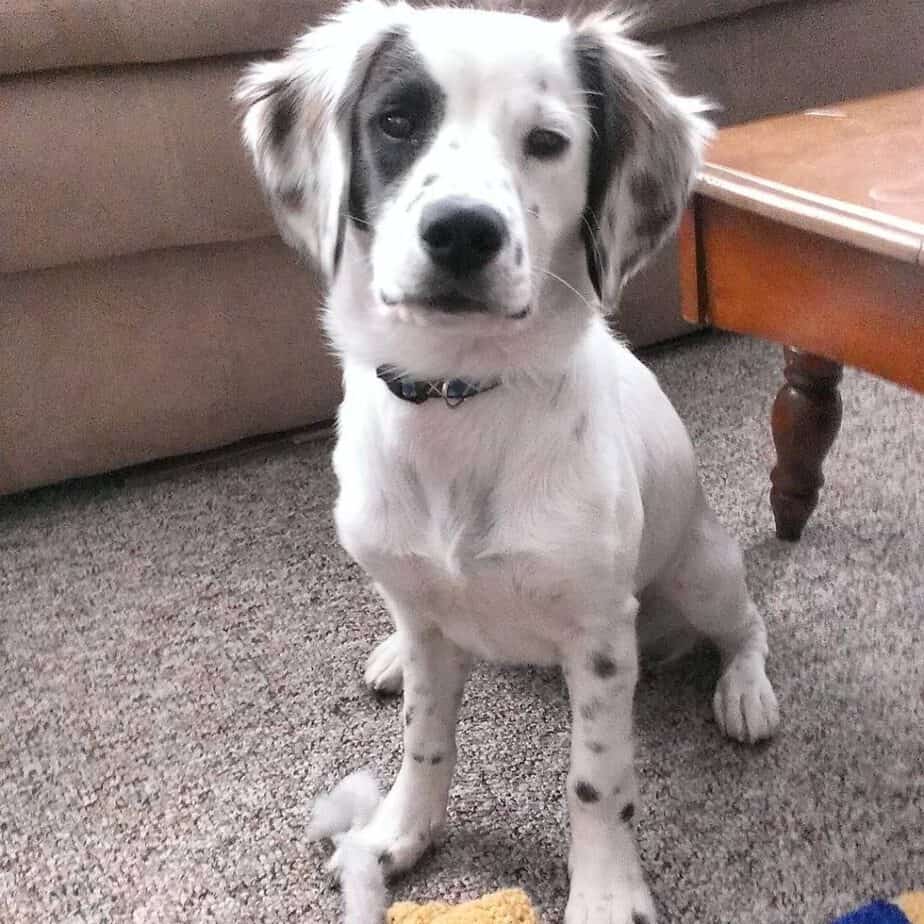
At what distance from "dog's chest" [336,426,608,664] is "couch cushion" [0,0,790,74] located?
74 cm

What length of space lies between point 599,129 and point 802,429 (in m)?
0.72

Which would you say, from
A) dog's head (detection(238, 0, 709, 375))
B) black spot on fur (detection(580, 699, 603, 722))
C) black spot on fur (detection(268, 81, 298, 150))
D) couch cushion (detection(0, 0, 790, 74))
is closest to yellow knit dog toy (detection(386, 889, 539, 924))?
black spot on fur (detection(580, 699, 603, 722))

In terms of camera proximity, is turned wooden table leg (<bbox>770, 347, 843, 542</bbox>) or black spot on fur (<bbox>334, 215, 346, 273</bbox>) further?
turned wooden table leg (<bbox>770, 347, 843, 542</bbox>)

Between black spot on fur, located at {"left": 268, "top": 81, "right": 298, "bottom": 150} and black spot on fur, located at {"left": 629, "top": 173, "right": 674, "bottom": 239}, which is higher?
black spot on fur, located at {"left": 268, "top": 81, "right": 298, "bottom": 150}

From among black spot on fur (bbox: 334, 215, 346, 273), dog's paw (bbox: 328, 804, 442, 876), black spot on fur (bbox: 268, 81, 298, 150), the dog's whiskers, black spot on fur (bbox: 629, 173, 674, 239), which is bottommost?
dog's paw (bbox: 328, 804, 442, 876)

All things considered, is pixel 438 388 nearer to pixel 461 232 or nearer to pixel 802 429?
pixel 461 232

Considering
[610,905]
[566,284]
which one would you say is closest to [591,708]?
[610,905]

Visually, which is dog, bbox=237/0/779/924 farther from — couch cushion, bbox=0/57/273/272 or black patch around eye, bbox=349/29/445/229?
couch cushion, bbox=0/57/273/272

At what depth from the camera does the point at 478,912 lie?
1004 mm

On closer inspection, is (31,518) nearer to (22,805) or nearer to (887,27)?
(22,805)

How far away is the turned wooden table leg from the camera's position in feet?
5.07

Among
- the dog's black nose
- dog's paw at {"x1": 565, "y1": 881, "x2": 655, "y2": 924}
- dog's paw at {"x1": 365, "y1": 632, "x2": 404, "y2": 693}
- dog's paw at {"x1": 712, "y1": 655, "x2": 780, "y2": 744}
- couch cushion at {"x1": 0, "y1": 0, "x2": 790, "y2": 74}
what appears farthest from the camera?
couch cushion at {"x1": 0, "y1": 0, "x2": 790, "y2": 74}

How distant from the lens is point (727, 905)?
3.64ft

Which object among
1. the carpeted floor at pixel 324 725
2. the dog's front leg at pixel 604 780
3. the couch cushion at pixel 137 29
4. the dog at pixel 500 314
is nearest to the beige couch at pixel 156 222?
the couch cushion at pixel 137 29
